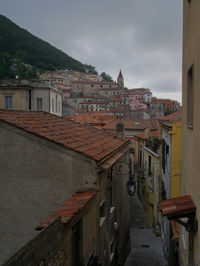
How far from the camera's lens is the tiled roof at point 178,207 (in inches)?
215

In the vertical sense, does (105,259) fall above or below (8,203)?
below

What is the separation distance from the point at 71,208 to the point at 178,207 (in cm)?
252

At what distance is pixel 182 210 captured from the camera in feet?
17.9

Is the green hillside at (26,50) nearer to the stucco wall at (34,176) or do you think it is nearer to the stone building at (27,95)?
the stone building at (27,95)

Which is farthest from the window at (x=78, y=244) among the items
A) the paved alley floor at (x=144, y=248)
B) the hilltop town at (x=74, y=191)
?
the paved alley floor at (x=144, y=248)

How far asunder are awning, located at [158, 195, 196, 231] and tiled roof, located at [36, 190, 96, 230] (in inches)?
→ 77.4

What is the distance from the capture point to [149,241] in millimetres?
17609

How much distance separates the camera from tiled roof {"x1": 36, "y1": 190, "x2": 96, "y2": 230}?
238 inches

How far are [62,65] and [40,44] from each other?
16803mm

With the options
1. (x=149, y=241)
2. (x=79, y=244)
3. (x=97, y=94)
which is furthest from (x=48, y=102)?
(x=97, y=94)

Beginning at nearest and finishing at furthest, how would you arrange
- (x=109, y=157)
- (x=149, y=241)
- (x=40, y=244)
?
(x=40, y=244)
(x=109, y=157)
(x=149, y=241)

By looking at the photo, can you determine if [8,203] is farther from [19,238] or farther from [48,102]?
[48,102]

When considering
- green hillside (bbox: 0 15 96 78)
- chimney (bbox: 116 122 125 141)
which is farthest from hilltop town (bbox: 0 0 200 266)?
green hillside (bbox: 0 15 96 78)

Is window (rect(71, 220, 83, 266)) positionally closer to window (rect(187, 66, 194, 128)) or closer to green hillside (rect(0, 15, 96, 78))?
window (rect(187, 66, 194, 128))
